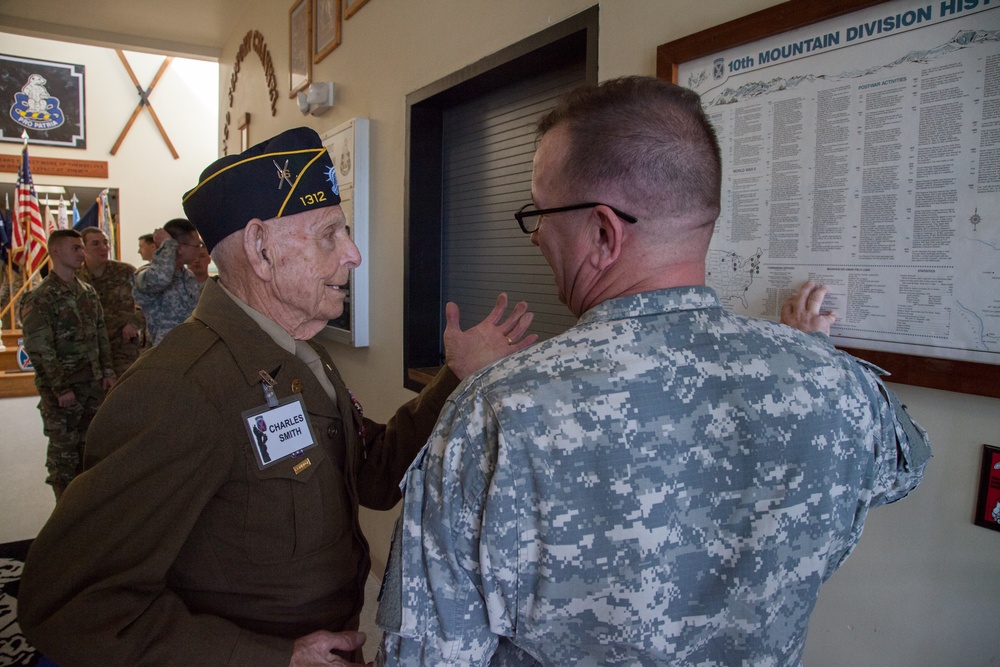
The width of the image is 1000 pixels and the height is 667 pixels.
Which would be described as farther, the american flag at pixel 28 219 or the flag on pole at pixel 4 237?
the flag on pole at pixel 4 237

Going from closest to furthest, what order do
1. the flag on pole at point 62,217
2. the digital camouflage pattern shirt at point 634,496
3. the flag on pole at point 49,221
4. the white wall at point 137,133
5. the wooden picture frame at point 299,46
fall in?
the digital camouflage pattern shirt at point 634,496 < the wooden picture frame at point 299,46 < the flag on pole at point 49,221 < the flag on pole at point 62,217 < the white wall at point 137,133

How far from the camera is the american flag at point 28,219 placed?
24.7 feet

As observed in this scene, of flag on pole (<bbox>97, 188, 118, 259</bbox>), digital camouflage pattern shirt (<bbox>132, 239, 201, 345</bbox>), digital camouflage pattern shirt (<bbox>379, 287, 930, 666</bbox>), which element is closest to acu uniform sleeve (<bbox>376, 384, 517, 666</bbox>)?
digital camouflage pattern shirt (<bbox>379, 287, 930, 666</bbox>)

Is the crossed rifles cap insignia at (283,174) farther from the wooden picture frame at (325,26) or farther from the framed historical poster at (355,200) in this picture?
the wooden picture frame at (325,26)

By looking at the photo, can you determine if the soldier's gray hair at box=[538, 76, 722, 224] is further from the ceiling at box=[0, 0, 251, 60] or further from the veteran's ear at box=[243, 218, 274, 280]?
the ceiling at box=[0, 0, 251, 60]

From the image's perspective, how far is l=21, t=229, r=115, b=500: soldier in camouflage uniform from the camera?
13.0ft

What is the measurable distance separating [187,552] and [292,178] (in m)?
0.73

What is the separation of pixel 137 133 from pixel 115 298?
23.1 feet

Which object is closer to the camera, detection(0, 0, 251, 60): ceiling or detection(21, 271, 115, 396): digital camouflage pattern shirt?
detection(21, 271, 115, 396): digital camouflage pattern shirt

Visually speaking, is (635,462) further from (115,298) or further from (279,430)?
(115,298)

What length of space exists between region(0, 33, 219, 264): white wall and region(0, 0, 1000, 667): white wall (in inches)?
345

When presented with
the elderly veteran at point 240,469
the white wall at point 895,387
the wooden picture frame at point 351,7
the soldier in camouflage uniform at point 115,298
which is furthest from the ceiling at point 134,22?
the elderly veteran at point 240,469

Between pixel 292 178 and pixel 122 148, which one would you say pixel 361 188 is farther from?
pixel 122 148

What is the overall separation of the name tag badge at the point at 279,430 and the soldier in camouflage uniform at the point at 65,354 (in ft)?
11.9
